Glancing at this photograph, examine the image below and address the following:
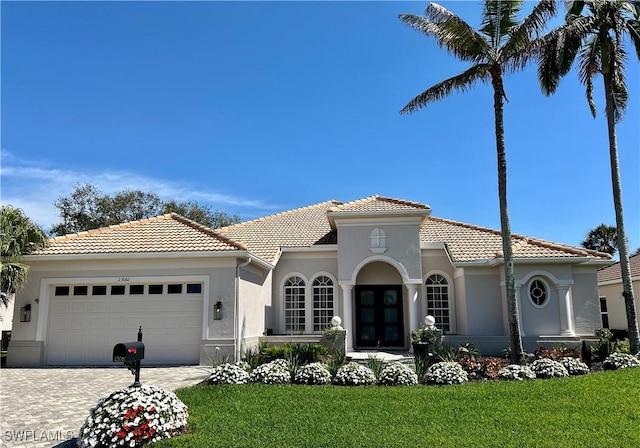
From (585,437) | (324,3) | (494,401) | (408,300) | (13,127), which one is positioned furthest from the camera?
(408,300)

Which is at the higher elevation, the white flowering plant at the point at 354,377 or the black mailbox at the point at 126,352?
the black mailbox at the point at 126,352

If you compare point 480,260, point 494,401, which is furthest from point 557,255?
point 494,401

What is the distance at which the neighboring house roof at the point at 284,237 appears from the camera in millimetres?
14953

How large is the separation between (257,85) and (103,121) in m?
5.83

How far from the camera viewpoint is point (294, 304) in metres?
18.6

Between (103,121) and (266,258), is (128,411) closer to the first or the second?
(266,258)

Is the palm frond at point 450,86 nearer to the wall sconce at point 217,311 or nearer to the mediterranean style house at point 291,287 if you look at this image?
the mediterranean style house at point 291,287

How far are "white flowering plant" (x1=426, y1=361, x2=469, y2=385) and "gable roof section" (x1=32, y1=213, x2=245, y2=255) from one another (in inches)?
275

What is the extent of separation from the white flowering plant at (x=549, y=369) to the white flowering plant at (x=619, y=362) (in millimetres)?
1770

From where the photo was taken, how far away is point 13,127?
46.5ft


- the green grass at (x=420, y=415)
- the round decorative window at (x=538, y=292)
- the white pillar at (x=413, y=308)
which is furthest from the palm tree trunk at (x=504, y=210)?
the white pillar at (x=413, y=308)

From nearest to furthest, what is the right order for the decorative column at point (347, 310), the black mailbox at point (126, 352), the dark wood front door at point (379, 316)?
the black mailbox at point (126, 352) → the decorative column at point (347, 310) → the dark wood front door at point (379, 316)

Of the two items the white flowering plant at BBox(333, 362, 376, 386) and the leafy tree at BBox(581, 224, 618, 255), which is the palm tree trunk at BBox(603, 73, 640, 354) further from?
the leafy tree at BBox(581, 224, 618, 255)

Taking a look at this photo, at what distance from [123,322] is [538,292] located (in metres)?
14.7
